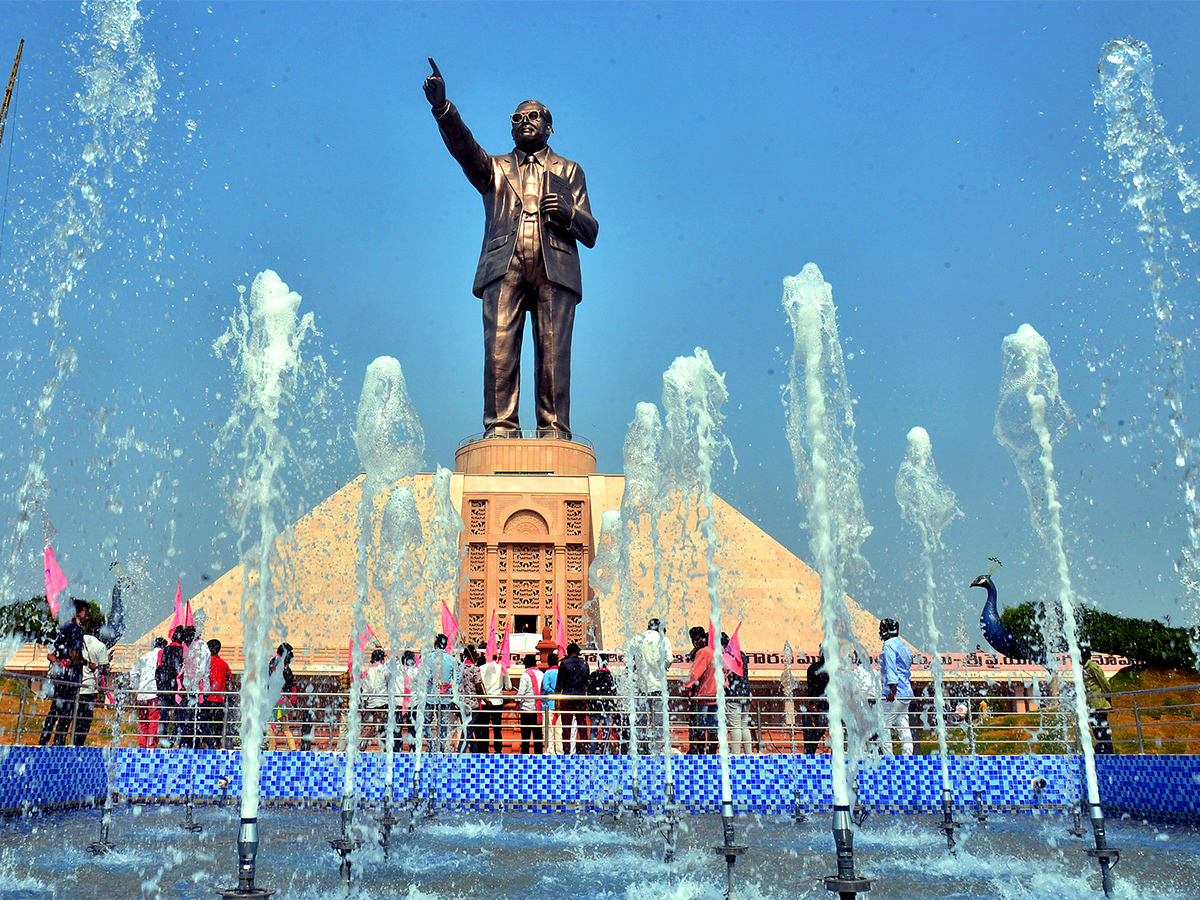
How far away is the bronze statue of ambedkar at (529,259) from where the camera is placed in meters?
17.1

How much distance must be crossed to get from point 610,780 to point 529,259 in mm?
12526

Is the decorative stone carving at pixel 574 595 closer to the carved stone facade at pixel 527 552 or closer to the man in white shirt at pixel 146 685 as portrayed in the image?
the carved stone facade at pixel 527 552

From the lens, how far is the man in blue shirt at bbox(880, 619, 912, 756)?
7.03 metres

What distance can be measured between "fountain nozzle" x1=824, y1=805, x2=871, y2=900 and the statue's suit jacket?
48.9 feet

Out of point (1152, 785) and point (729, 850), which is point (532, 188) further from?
point (729, 850)

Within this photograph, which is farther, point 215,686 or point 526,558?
point 526,558

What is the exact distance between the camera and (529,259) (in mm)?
17500

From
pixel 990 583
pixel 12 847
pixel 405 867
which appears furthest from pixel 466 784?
pixel 990 583

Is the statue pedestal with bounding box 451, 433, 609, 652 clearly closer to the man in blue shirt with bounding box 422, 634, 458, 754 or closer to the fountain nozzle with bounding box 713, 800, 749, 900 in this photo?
the man in blue shirt with bounding box 422, 634, 458, 754

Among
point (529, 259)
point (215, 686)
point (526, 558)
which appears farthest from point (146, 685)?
point (529, 259)

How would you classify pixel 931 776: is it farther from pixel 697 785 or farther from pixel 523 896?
pixel 523 896

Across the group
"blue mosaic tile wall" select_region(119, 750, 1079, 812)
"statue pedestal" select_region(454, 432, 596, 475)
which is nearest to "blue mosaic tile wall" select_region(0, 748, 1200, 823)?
"blue mosaic tile wall" select_region(119, 750, 1079, 812)

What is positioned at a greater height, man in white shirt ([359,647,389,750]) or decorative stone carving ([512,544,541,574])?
decorative stone carving ([512,544,541,574])

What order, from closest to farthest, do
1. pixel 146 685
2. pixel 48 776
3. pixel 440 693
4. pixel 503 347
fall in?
pixel 48 776
pixel 146 685
pixel 440 693
pixel 503 347
